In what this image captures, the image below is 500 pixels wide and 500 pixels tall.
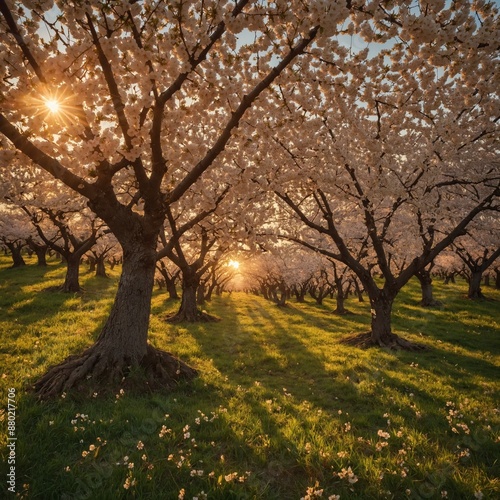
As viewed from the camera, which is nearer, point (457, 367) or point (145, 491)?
point (145, 491)

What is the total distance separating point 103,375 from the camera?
686 centimetres

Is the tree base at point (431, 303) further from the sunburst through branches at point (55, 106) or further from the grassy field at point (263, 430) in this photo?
the sunburst through branches at point (55, 106)

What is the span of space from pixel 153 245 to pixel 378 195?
8.92m

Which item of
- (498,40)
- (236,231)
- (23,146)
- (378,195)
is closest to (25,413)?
(23,146)

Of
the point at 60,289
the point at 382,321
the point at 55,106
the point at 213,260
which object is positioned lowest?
the point at 60,289

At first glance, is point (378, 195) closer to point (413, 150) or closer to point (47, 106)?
point (413, 150)

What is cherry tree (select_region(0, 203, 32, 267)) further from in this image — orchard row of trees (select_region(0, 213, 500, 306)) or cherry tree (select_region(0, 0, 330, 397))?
cherry tree (select_region(0, 0, 330, 397))

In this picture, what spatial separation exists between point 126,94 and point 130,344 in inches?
221

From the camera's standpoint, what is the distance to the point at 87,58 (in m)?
5.83

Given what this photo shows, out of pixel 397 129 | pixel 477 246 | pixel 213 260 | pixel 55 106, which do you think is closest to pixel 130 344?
pixel 55 106

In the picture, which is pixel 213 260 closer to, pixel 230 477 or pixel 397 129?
pixel 397 129

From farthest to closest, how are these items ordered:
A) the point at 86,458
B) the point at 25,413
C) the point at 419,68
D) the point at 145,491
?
1. the point at 419,68
2. the point at 25,413
3. the point at 86,458
4. the point at 145,491

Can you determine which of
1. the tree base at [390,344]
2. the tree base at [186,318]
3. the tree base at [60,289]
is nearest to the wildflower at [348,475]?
the tree base at [390,344]

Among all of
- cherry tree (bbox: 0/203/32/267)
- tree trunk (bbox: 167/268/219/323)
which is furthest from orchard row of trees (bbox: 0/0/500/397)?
cherry tree (bbox: 0/203/32/267)
